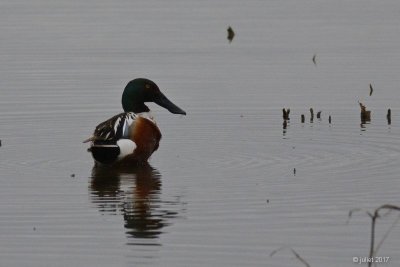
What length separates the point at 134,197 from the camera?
11.9 meters

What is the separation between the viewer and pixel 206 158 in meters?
13.5

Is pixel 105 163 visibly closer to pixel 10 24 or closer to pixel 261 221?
pixel 261 221

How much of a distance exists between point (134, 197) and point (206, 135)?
3045 millimetres

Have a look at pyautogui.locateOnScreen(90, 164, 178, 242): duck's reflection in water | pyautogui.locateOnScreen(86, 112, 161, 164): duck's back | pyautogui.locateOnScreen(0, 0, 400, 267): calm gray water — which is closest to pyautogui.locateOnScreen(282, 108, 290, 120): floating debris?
pyautogui.locateOnScreen(0, 0, 400, 267): calm gray water

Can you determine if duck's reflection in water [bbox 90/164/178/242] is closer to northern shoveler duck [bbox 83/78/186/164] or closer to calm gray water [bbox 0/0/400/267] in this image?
calm gray water [bbox 0/0/400/267]

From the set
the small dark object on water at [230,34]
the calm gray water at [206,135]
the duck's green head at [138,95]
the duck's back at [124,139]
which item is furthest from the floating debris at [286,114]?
the small dark object on water at [230,34]

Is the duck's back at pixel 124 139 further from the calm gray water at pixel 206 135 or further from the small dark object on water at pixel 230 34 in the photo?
the small dark object on water at pixel 230 34

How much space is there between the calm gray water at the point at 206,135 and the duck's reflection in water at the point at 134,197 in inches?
1.0

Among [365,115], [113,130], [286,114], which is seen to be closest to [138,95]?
[113,130]

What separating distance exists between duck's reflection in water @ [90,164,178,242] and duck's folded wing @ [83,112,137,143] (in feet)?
1.03

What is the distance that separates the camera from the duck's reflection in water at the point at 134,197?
34.7 ft

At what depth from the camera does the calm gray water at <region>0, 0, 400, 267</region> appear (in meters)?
9.96

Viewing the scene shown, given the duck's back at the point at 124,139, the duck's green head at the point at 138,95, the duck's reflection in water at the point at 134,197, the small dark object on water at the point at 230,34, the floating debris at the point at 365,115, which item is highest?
the small dark object on water at the point at 230,34

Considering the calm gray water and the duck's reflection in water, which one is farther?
the duck's reflection in water
